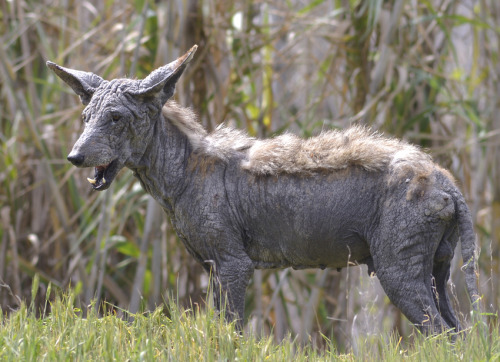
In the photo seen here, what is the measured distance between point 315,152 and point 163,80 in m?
1.02

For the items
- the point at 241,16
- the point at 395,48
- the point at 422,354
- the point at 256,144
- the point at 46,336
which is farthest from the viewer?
the point at 241,16

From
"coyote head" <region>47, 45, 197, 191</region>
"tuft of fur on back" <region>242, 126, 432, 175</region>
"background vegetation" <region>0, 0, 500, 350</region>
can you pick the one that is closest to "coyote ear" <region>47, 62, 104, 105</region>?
"coyote head" <region>47, 45, 197, 191</region>

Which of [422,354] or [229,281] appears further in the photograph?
[229,281]

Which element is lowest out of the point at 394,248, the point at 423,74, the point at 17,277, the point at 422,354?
the point at 17,277

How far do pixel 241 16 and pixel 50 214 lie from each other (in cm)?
314

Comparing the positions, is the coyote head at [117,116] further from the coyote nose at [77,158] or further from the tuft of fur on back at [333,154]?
the tuft of fur on back at [333,154]

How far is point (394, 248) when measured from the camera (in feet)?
13.9

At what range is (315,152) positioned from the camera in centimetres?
459

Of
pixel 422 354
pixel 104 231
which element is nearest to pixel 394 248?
pixel 422 354

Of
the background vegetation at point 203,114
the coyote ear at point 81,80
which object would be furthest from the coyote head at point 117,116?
the background vegetation at point 203,114

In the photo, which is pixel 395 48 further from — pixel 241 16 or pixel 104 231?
pixel 104 231

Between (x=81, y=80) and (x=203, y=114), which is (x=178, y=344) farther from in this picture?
(x=203, y=114)

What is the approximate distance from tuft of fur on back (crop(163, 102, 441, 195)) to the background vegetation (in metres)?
2.52

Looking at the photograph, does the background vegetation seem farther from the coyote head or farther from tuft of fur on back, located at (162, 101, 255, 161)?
the coyote head
